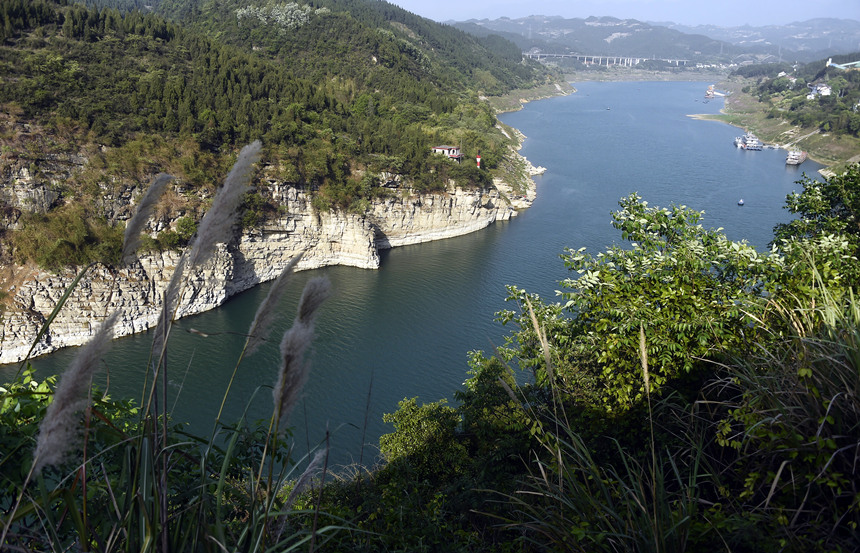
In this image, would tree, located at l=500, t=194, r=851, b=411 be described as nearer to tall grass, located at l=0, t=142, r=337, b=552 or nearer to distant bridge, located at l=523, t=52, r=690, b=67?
tall grass, located at l=0, t=142, r=337, b=552

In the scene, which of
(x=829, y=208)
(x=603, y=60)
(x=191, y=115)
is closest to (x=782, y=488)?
(x=829, y=208)

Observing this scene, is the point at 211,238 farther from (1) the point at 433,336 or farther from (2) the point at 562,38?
(2) the point at 562,38

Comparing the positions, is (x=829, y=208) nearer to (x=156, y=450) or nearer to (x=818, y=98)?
(x=156, y=450)

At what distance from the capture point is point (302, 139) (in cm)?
2412

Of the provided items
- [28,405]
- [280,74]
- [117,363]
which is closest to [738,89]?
[280,74]

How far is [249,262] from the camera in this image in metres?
Result: 21.1

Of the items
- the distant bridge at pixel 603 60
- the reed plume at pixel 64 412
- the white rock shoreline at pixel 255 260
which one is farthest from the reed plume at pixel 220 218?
the distant bridge at pixel 603 60

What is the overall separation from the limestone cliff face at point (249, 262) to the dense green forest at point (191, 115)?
664 millimetres

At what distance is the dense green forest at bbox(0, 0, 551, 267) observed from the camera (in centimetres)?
1853

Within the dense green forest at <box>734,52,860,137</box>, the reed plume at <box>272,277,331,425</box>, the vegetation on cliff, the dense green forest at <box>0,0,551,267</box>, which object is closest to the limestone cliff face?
the dense green forest at <box>0,0,551,267</box>

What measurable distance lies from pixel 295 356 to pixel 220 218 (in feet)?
1.60

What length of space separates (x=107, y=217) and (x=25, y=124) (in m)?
3.96

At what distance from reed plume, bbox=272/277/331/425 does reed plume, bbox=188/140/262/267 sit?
1.02 feet

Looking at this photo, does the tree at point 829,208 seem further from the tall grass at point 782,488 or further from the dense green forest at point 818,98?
the dense green forest at point 818,98
